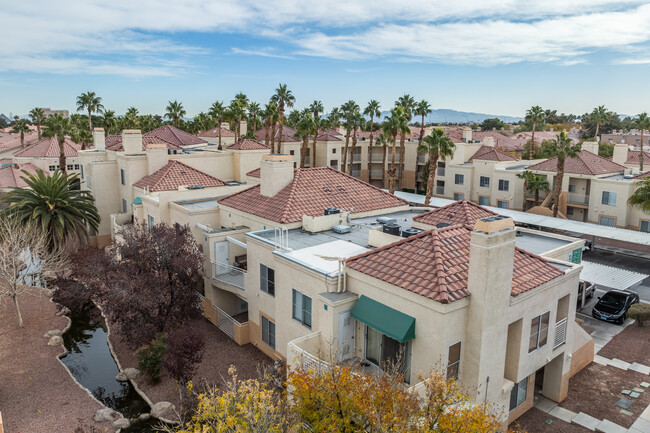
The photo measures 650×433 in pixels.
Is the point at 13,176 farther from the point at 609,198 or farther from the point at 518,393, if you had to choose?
the point at 609,198

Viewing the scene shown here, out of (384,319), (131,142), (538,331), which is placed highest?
(131,142)

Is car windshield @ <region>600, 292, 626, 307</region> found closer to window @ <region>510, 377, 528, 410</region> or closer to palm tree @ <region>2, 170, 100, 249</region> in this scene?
window @ <region>510, 377, 528, 410</region>

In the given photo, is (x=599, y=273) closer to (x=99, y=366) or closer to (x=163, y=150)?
(x=99, y=366)

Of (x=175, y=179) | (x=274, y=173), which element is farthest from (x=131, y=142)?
(x=274, y=173)

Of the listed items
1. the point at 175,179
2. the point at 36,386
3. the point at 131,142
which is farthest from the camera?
the point at 131,142

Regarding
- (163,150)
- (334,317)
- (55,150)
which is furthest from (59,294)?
(55,150)

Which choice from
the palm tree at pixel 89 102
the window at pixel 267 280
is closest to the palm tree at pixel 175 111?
the palm tree at pixel 89 102
